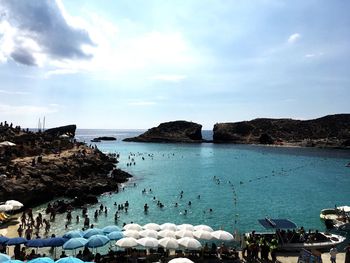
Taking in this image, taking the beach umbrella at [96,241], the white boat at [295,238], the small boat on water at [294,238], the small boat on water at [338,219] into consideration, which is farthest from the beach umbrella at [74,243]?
the small boat on water at [338,219]

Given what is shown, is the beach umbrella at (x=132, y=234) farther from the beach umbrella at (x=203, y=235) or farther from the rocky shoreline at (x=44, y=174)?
the rocky shoreline at (x=44, y=174)

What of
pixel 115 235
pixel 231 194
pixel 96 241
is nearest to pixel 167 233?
pixel 115 235

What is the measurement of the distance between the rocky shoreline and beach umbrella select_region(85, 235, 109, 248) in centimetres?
2369

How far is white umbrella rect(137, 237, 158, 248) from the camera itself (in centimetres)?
2502

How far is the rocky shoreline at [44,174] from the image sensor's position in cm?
4788

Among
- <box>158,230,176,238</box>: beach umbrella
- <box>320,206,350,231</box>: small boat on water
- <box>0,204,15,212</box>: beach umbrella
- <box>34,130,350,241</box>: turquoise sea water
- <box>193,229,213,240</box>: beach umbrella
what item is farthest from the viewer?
<box>34,130,350,241</box>: turquoise sea water

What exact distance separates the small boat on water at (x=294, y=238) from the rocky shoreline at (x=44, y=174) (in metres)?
28.4

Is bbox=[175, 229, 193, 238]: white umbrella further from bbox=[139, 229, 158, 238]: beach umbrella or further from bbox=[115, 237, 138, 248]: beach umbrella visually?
bbox=[115, 237, 138, 248]: beach umbrella

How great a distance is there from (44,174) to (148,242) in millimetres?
35223

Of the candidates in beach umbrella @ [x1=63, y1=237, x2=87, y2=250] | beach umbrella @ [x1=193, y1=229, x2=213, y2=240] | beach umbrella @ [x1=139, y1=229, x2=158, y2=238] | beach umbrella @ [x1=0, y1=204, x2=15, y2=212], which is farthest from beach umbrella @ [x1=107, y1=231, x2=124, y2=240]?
beach umbrella @ [x1=0, y1=204, x2=15, y2=212]

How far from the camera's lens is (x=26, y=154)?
2454 inches

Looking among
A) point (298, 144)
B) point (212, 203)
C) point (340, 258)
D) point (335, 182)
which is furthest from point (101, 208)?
point (298, 144)

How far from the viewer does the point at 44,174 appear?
5544cm

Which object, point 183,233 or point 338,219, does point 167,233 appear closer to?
point 183,233
